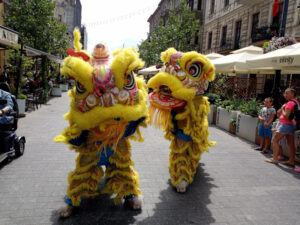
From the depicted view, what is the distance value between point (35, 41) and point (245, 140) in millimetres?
14588

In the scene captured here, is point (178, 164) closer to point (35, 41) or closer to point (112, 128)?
point (112, 128)

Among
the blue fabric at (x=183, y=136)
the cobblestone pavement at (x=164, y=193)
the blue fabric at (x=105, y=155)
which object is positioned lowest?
the cobblestone pavement at (x=164, y=193)

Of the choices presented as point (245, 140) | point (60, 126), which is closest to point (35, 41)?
point (60, 126)

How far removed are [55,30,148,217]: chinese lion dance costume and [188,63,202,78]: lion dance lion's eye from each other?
912 millimetres

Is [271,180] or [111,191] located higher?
[111,191]

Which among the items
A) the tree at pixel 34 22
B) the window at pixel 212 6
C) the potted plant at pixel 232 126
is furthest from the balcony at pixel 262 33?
the tree at pixel 34 22

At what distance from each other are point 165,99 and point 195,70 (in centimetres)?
67

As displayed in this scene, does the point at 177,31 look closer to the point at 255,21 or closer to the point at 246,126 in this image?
the point at 255,21

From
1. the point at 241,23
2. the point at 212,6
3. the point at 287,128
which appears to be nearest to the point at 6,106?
the point at 287,128

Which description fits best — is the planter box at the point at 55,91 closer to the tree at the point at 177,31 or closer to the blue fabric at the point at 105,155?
the tree at the point at 177,31

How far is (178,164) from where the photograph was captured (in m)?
3.86

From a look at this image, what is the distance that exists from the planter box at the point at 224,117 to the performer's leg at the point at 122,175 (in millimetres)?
6138

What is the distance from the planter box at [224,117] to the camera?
8509 millimetres

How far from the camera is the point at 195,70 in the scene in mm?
3746
